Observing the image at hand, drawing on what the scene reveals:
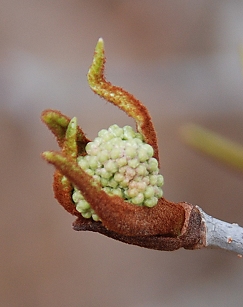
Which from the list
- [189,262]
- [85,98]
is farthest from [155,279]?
[85,98]

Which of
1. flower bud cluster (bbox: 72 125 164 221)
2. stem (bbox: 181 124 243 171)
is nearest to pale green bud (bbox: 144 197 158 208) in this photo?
flower bud cluster (bbox: 72 125 164 221)

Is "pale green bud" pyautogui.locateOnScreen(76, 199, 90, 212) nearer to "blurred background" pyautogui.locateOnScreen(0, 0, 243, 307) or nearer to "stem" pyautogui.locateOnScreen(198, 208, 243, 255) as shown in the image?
"stem" pyautogui.locateOnScreen(198, 208, 243, 255)

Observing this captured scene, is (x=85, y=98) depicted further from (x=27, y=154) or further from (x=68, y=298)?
(x=68, y=298)

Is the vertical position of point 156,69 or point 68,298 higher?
point 156,69

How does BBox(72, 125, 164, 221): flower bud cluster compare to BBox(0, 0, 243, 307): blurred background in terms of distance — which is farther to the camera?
BBox(0, 0, 243, 307): blurred background

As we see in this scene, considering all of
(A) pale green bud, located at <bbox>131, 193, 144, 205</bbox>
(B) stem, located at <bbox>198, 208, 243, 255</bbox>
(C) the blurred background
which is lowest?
(A) pale green bud, located at <bbox>131, 193, 144, 205</bbox>

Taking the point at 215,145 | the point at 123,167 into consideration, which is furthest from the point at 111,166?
the point at 215,145

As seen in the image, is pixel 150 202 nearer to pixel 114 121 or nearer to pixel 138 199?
pixel 138 199

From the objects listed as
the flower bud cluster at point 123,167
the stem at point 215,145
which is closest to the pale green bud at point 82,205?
the flower bud cluster at point 123,167
